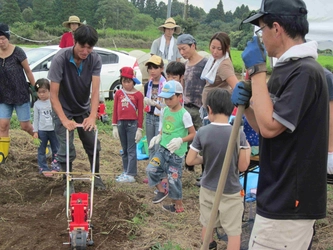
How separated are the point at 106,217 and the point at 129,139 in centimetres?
164

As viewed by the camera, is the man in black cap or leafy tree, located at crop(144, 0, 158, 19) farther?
leafy tree, located at crop(144, 0, 158, 19)

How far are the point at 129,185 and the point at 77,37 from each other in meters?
2.26

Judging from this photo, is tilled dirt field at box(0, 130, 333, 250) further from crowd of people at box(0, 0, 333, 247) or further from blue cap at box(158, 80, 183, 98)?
blue cap at box(158, 80, 183, 98)

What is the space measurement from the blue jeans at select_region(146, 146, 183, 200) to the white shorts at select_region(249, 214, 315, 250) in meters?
2.73

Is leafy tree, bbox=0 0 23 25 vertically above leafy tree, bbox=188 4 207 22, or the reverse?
leafy tree, bbox=188 4 207 22

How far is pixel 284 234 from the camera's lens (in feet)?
7.75

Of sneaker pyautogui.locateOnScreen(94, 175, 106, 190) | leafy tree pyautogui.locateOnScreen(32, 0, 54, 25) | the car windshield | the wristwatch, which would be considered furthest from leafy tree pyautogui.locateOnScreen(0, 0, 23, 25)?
the wristwatch

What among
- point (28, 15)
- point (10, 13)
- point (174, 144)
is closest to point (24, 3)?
point (28, 15)

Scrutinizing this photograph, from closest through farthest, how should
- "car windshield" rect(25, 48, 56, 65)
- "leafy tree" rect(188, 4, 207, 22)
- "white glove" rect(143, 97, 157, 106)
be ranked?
"white glove" rect(143, 97, 157, 106), "car windshield" rect(25, 48, 56, 65), "leafy tree" rect(188, 4, 207, 22)

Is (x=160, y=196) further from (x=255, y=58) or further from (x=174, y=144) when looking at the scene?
(x=255, y=58)

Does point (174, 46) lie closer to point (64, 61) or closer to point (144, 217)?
point (64, 61)

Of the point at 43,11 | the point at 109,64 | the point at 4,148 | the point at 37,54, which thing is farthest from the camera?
the point at 43,11

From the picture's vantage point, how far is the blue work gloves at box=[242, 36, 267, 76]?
233cm

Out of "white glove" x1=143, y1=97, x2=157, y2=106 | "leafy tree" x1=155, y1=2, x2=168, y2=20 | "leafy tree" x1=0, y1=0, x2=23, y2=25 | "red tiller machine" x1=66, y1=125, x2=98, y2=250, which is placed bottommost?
"red tiller machine" x1=66, y1=125, x2=98, y2=250
